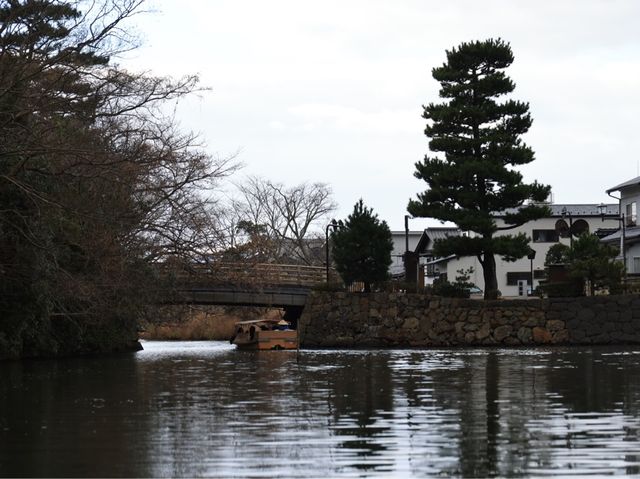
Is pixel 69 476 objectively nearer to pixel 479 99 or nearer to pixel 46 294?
pixel 46 294

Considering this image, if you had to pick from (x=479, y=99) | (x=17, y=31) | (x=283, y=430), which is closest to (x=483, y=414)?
(x=283, y=430)

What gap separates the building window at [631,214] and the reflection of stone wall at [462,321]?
1720 cm

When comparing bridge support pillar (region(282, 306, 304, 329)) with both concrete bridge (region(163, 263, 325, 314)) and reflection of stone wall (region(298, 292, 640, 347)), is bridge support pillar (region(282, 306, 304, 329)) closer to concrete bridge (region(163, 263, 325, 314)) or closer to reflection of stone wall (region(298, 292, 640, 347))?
concrete bridge (region(163, 263, 325, 314))

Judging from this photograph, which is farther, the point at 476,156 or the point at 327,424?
the point at 476,156

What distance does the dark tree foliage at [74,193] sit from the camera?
2658cm

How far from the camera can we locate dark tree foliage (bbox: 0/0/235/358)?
2658cm

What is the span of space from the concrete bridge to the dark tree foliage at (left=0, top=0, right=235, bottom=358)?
8.23 ft

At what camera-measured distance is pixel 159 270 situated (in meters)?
47.5

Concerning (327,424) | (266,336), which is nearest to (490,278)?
(266,336)

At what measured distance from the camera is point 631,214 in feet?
228

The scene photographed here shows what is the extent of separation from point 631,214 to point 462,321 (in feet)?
65.8

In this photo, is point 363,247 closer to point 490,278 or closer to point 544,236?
point 490,278

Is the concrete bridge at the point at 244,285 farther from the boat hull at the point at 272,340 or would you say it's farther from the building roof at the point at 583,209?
the building roof at the point at 583,209

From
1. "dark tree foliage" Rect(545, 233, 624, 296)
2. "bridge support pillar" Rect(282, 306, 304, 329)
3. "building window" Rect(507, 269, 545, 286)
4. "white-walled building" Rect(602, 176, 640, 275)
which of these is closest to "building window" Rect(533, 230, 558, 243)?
"building window" Rect(507, 269, 545, 286)
